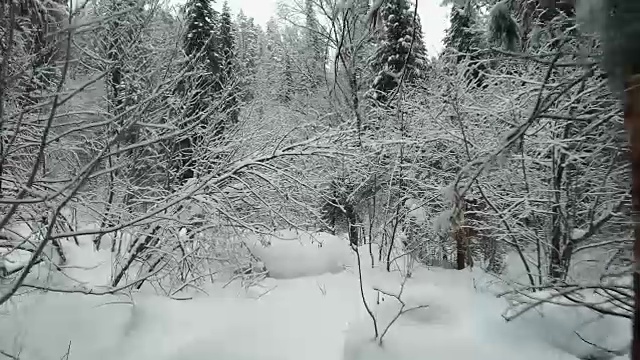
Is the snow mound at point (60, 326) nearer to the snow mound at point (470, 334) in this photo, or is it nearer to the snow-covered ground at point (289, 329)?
the snow-covered ground at point (289, 329)

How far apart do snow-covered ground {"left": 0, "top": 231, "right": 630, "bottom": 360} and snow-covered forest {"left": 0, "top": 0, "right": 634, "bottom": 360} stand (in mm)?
23

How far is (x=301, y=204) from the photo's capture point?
6359mm

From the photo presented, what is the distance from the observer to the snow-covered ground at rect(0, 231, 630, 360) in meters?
4.11

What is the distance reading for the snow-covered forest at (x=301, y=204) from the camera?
10.3 ft

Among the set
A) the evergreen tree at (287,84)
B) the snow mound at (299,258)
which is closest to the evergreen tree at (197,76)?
the snow mound at (299,258)

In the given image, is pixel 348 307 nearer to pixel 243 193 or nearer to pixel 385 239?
pixel 243 193

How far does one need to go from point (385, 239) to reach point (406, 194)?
46.1 inches

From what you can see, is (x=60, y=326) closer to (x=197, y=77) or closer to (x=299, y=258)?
(x=299, y=258)

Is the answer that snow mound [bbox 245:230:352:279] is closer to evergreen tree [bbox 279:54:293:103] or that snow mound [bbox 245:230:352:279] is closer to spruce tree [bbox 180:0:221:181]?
spruce tree [bbox 180:0:221:181]

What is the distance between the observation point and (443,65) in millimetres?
9695

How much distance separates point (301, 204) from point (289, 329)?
1.78m

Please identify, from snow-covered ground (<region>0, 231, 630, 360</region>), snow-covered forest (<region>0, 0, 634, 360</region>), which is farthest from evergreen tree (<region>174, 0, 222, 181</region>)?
snow-covered ground (<region>0, 231, 630, 360</region>)

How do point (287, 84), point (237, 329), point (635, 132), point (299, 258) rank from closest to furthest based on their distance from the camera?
1. point (635, 132)
2. point (237, 329)
3. point (299, 258)
4. point (287, 84)

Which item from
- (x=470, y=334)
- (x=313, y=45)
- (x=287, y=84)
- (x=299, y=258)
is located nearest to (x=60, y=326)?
(x=470, y=334)
